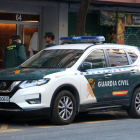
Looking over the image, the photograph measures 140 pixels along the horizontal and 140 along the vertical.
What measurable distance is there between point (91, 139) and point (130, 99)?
2.86 meters

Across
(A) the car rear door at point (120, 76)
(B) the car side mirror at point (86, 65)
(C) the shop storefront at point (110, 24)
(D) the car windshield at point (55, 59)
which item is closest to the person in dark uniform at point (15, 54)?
(D) the car windshield at point (55, 59)

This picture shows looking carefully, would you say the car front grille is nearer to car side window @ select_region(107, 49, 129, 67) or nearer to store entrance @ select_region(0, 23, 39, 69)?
car side window @ select_region(107, 49, 129, 67)

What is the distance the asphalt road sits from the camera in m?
6.36

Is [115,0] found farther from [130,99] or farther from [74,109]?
[74,109]

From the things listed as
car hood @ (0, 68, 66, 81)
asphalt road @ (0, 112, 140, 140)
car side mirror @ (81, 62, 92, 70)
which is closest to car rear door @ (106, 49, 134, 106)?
asphalt road @ (0, 112, 140, 140)

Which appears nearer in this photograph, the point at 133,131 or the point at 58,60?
the point at 133,131

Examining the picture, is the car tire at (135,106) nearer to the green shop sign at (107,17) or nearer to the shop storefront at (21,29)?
the shop storefront at (21,29)

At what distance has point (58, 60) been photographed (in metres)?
8.11

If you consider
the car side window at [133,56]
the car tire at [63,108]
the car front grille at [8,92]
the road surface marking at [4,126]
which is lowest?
the road surface marking at [4,126]

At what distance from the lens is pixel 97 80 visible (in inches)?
316

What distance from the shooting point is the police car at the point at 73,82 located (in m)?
7.03

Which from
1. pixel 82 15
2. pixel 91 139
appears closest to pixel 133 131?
pixel 91 139

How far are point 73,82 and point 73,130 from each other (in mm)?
1044

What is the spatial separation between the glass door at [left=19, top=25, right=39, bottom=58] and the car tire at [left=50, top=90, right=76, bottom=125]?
365 inches
